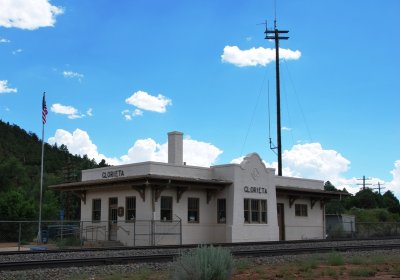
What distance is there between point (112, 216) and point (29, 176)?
61.3 metres

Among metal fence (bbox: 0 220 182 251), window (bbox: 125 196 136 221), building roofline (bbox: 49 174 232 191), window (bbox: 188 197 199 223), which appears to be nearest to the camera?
building roofline (bbox: 49 174 232 191)

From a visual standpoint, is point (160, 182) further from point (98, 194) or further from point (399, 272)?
point (399, 272)

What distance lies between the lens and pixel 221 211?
34.6m

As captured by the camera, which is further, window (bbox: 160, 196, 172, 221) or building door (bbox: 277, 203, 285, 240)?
building door (bbox: 277, 203, 285, 240)

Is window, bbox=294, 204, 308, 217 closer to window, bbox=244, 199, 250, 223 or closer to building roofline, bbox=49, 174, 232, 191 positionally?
window, bbox=244, 199, 250, 223

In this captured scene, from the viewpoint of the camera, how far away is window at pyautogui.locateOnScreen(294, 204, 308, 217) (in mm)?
41053

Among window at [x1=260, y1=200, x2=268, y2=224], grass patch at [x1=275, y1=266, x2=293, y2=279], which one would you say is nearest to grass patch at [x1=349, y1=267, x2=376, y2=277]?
grass patch at [x1=275, y1=266, x2=293, y2=279]

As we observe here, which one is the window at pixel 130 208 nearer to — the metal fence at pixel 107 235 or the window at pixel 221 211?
the metal fence at pixel 107 235

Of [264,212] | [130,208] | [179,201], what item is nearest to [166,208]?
[179,201]

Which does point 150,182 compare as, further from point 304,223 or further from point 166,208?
point 304,223

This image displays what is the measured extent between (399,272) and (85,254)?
11.9m

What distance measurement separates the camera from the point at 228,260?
1205 cm

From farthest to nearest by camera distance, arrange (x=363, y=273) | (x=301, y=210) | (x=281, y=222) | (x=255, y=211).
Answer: (x=301, y=210) → (x=281, y=222) → (x=255, y=211) → (x=363, y=273)

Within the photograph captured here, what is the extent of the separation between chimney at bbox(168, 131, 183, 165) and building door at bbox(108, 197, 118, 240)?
4.36 meters
